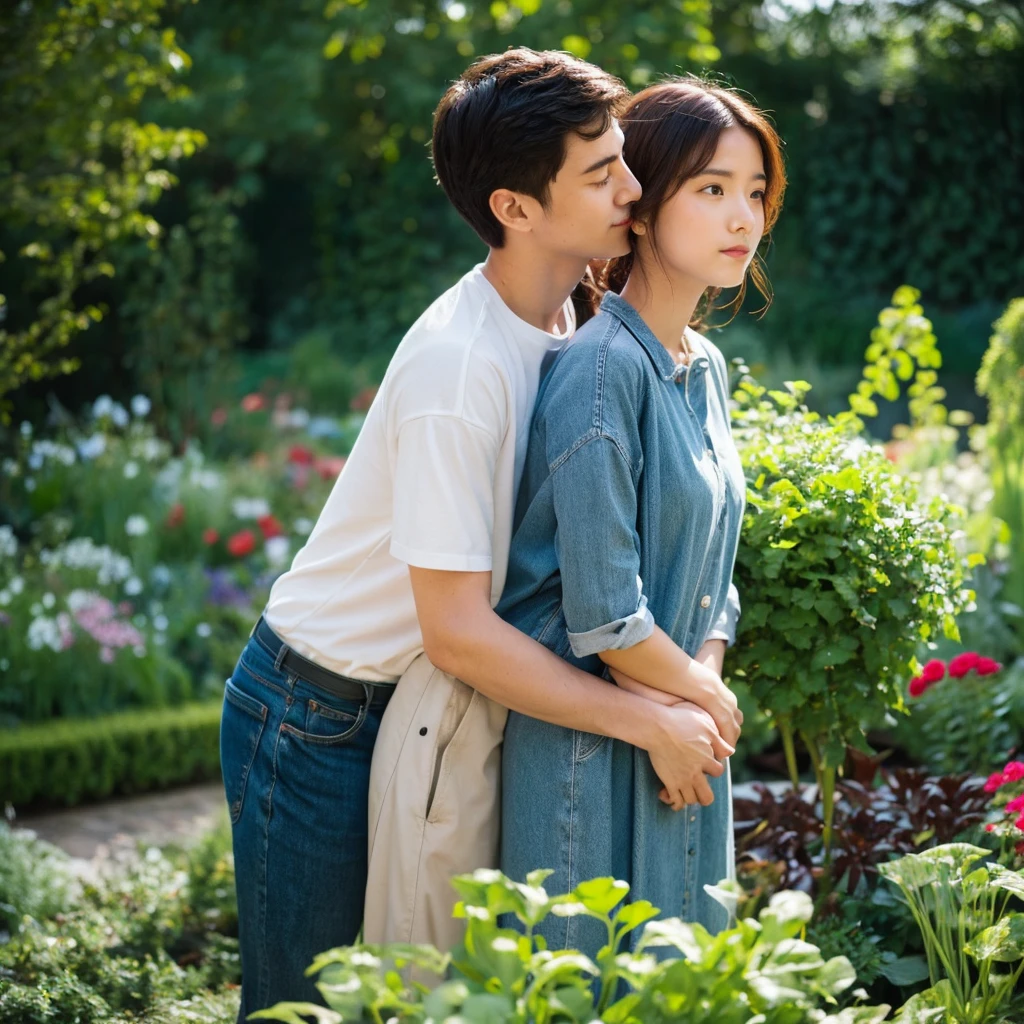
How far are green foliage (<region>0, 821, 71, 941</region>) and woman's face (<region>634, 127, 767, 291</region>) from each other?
2366 mm

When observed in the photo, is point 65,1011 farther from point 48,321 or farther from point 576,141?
point 48,321

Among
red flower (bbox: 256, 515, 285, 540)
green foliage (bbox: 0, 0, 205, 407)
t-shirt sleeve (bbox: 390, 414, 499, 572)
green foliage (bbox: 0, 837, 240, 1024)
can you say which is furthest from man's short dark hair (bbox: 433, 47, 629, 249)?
red flower (bbox: 256, 515, 285, 540)

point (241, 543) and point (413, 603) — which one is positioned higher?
point (413, 603)

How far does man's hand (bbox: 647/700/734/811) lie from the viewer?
1667mm

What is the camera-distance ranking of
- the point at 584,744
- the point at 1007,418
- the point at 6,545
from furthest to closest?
the point at 6,545 < the point at 1007,418 < the point at 584,744

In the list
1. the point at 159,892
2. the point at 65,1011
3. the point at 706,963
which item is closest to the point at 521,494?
the point at 706,963

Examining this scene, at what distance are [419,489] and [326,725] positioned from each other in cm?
45

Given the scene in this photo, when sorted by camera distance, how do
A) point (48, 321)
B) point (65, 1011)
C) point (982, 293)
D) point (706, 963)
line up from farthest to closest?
point (982, 293)
point (48, 321)
point (65, 1011)
point (706, 963)

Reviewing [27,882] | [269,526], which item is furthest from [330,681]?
[269,526]

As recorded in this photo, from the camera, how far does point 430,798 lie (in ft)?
5.79

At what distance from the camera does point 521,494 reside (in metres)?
1.77

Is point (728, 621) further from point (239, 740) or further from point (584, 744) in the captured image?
point (239, 740)

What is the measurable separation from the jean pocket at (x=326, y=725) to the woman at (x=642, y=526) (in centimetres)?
25

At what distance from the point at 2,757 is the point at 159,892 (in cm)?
127
